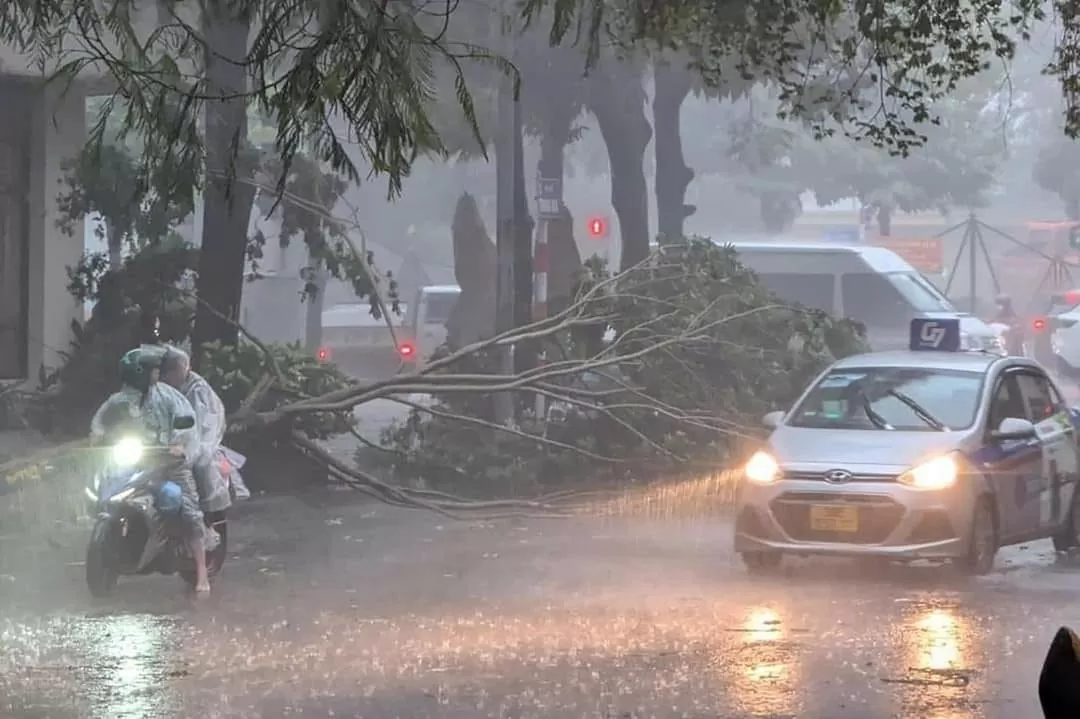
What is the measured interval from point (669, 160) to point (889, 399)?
11249mm

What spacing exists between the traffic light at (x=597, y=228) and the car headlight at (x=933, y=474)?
1092cm

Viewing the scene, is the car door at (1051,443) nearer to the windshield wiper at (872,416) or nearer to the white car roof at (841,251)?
the windshield wiper at (872,416)

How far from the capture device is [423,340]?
25.1 m

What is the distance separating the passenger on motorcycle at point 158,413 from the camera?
11258 millimetres

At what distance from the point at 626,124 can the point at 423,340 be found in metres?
4.52

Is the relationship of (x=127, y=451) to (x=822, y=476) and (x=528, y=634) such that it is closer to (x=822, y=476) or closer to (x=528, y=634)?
(x=528, y=634)

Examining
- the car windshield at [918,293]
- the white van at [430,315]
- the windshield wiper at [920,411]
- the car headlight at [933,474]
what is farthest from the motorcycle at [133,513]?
the car windshield at [918,293]

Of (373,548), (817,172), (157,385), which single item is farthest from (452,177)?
(157,385)

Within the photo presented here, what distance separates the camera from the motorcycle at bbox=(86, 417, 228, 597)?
36.7ft

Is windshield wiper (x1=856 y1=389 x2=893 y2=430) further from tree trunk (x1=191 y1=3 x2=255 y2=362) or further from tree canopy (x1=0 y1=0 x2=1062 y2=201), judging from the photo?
tree trunk (x1=191 y1=3 x2=255 y2=362)

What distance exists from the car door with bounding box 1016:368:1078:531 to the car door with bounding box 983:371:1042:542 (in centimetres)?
13

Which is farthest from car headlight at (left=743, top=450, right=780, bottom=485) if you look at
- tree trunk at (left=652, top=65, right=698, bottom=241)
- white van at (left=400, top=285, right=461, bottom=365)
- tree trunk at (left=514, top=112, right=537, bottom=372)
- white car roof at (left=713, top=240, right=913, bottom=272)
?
white van at (left=400, top=285, right=461, bottom=365)

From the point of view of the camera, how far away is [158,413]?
37.0 ft

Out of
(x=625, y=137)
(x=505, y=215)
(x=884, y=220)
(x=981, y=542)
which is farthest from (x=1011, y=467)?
(x=884, y=220)
